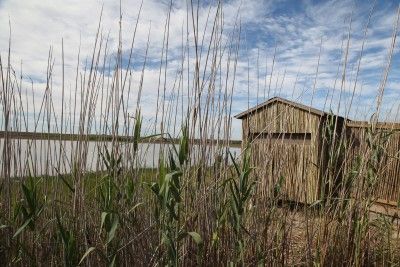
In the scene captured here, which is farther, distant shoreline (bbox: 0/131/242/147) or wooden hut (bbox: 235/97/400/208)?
wooden hut (bbox: 235/97/400/208)

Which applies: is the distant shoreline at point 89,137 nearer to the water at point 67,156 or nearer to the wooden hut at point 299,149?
the water at point 67,156

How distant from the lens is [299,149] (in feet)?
25.0

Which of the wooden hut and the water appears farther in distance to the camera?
the wooden hut

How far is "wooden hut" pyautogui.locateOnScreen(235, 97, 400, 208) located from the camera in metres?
2.80

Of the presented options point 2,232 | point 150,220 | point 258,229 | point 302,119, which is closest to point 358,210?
point 258,229

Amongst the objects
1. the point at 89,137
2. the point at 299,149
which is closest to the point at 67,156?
the point at 89,137

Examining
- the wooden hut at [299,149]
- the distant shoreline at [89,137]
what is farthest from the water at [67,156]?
the wooden hut at [299,149]

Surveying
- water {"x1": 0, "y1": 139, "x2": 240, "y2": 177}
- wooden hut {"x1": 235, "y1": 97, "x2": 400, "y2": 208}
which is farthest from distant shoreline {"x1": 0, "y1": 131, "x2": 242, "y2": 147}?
wooden hut {"x1": 235, "y1": 97, "x2": 400, "y2": 208}

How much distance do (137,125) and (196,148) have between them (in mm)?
492

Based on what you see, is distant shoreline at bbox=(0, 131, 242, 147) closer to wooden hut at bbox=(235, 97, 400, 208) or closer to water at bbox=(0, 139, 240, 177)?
water at bbox=(0, 139, 240, 177)

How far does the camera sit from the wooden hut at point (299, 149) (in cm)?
280

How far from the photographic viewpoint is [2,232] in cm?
251

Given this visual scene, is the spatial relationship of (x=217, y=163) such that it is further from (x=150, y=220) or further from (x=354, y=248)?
(x=354, y=248)

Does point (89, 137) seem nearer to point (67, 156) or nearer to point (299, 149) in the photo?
point (67, 156)
